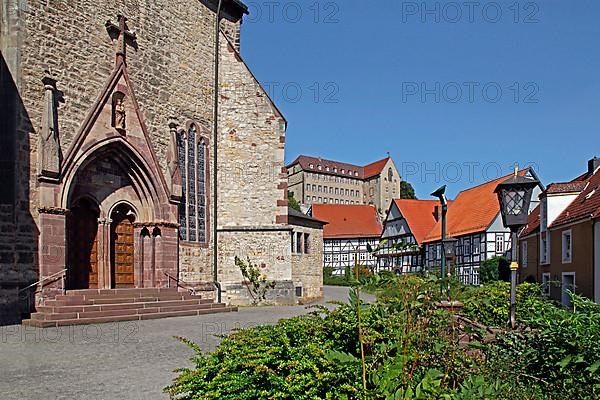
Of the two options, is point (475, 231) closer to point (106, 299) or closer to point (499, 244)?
point (499, 244)

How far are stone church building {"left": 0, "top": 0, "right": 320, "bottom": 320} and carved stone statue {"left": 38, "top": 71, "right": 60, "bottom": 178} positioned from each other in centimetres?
3

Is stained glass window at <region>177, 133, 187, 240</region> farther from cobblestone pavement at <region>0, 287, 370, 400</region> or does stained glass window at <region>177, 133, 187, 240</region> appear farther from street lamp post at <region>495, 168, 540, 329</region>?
street lamp post at <region>495, 168, 540, 329</region>

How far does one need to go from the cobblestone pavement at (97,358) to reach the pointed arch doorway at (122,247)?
3.62 m

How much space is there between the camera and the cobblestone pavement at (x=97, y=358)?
6.42 metres

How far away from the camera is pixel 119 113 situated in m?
17.0

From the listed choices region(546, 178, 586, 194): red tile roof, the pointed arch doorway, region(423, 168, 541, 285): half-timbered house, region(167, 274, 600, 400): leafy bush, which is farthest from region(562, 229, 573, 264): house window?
region(167, 274, 600, 400): leafy bush

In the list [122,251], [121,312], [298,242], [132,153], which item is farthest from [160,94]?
[298,242]

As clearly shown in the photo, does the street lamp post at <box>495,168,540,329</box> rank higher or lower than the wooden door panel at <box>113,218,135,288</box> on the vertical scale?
higher

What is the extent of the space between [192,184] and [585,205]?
15225 mm

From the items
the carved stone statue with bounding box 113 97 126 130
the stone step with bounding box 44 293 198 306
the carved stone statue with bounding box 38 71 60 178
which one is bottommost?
the stone step with bounding box 44 293 198 306

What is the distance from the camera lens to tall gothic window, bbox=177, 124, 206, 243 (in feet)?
64.4

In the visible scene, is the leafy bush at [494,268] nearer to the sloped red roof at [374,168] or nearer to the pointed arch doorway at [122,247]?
the pointed arch doorway at [122,247]

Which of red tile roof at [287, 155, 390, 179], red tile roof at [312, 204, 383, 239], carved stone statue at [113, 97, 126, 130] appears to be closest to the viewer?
carved stone statue at [113, 97, 126, 130]

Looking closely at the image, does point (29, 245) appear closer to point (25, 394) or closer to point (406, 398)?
point (25, 394)
